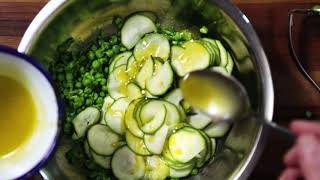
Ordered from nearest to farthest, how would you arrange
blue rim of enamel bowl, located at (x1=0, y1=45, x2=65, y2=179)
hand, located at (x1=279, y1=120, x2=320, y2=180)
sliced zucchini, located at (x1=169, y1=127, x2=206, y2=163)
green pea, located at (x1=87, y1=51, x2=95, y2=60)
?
1. hand, located at (x1=279, y1=120, x2=320, y2=180)
2. blue rim of enamel bowl, located at (x1=0, y1=45, x2=65, y2=179)
3. sliced zucchini, located at (x1=169, y1=127, x2=206, y2=163)
4. green pea, located at (x1=87, y1=51, x2=95, y2=60)

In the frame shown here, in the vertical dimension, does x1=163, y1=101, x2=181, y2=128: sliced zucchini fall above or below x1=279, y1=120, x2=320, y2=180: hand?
below

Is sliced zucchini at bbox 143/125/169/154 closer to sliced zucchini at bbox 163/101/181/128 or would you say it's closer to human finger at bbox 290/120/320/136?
sliced zucchini at bbox 163/101/181/128

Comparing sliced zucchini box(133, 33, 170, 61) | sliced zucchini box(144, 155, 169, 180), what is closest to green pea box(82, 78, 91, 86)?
sliced zucchini box(133, 33, 170, 61)

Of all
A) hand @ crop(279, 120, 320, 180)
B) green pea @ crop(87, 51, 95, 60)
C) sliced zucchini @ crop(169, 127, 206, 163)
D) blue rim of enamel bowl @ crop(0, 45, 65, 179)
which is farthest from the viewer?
green pea @ crop(87, 51, 95, 60)

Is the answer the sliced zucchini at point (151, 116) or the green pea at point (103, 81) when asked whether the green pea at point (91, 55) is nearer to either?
the green pea at point (103, 81)

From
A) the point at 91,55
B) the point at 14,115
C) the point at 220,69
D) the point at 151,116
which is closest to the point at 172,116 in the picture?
the point at 151,116

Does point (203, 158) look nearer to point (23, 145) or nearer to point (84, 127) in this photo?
point (84, 127)

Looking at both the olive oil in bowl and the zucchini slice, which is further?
the zucchini slice
